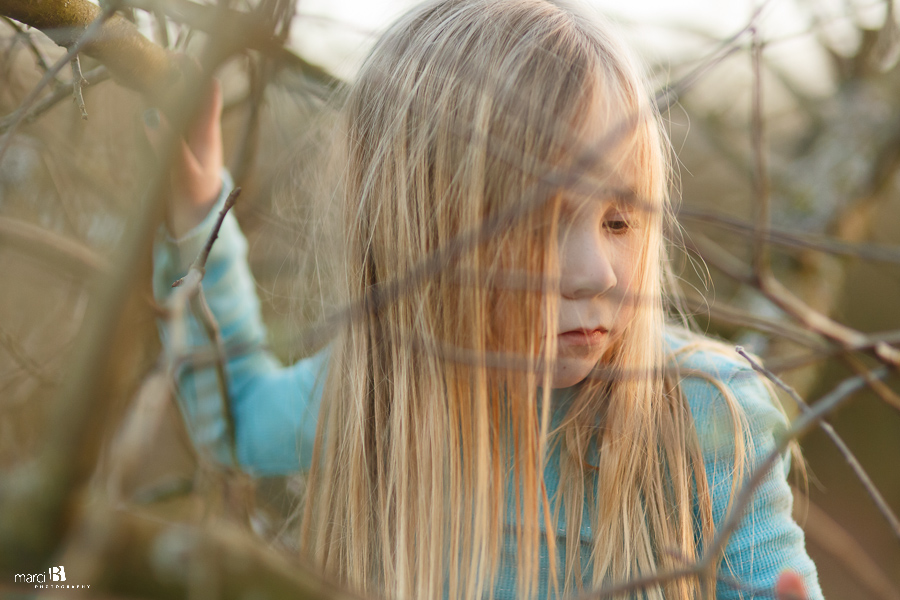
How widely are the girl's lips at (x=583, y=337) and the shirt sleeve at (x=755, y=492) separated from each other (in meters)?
0.19

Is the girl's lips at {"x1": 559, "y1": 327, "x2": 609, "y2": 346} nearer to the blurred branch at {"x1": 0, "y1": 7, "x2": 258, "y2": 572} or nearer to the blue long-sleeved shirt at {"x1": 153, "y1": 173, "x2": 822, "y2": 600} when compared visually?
the blue long-sleeved shirt at {"x1": 153, "y1": 173, "x2": 822, "y2": 600}

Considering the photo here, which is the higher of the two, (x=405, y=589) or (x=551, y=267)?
(x=551, y=267)

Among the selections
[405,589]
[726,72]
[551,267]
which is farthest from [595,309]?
[726,72]

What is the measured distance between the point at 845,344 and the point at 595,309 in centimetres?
43

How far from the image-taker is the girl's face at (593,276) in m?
0.74

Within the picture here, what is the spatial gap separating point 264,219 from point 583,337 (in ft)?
1.84

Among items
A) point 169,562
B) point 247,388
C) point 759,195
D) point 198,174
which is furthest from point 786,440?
point 247,388

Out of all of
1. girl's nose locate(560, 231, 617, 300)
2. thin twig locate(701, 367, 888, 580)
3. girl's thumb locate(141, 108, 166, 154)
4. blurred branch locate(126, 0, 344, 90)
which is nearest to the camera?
thin twig locate(701, 367, 888, 580)

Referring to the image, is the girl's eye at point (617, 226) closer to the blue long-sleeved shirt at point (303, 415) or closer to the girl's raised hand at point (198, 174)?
the blue long-sleeved shirt at point (303, 415)

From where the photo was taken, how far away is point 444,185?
0.85m

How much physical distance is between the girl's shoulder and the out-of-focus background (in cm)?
6

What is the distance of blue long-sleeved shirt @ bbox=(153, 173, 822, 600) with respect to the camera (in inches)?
34.7

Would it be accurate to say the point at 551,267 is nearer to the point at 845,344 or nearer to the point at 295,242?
the point at 845,344

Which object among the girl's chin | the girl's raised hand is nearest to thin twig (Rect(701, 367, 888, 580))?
the girl's chin
